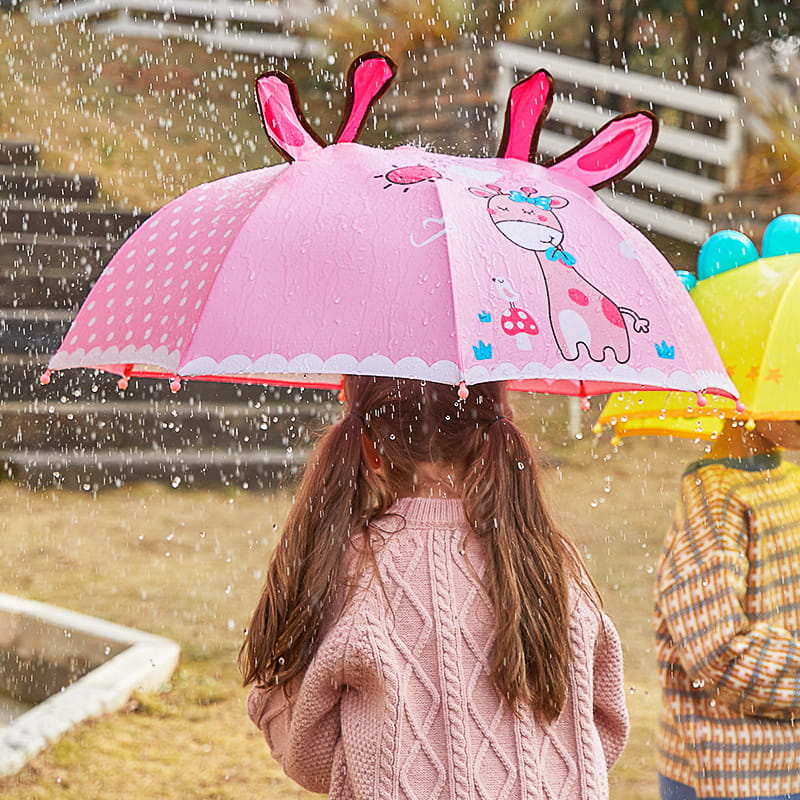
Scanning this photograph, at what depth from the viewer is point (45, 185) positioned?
9.98 metres

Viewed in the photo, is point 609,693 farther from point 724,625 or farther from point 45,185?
point 45,185

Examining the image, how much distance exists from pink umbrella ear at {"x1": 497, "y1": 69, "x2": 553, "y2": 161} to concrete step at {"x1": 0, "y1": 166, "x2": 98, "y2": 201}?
819cm

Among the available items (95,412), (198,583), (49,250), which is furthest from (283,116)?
(49,250)

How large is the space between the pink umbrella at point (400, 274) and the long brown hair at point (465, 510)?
0.53 feet

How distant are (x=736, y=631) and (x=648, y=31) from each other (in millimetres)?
11665

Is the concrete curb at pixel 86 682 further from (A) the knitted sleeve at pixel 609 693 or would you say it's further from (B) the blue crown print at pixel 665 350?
(B) the blue crown print at pixel 665 350

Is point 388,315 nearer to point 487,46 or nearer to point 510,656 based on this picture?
point 510,656

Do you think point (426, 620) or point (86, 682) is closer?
point (426, 620)

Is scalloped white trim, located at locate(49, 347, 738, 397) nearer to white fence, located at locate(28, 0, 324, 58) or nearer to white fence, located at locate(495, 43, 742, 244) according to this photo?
white fence, located at locate(495, 43, 742, 244)

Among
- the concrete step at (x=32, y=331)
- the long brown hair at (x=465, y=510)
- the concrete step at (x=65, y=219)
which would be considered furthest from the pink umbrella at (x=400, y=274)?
the concrete step at (x=65, y=219)

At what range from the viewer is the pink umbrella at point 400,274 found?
1.90 meters

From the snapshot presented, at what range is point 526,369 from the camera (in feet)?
6.23

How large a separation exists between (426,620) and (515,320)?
0.49 meters

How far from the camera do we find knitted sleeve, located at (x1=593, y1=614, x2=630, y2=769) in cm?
210
